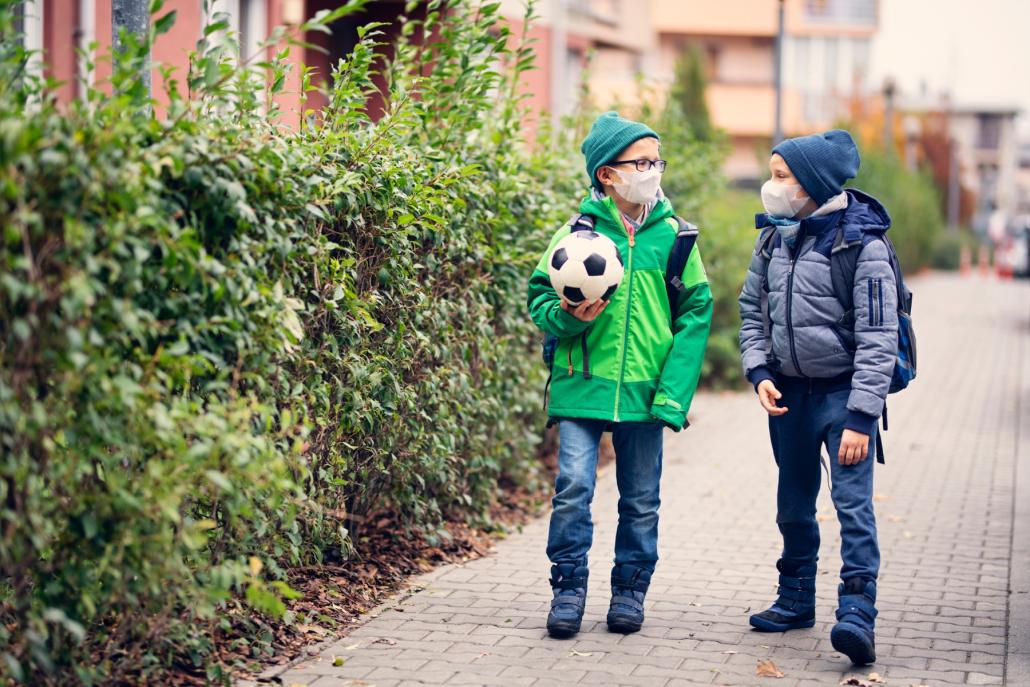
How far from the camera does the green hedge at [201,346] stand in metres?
3.66

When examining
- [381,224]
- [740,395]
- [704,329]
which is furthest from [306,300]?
[740,395]

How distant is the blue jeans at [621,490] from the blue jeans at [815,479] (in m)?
0.50

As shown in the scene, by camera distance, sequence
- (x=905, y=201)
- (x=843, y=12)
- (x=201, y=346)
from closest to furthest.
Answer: (x=201, y=346) → (x=905, y=201) → (x=843, y=12)

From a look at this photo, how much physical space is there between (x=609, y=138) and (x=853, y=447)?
1.45 metres

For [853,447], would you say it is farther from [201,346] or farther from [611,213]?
[201,346]

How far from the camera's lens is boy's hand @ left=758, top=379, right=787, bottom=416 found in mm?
5289

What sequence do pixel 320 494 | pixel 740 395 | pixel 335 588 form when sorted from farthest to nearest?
1. pixel 740 395
2. pixel 335 588
3. pixel 320 494

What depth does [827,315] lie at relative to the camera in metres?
5.17

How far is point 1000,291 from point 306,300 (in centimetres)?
3133

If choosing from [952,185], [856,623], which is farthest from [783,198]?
[952,185]

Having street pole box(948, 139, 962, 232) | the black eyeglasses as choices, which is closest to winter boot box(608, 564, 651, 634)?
the black eyeglasses

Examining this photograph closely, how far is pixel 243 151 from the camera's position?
174 inches

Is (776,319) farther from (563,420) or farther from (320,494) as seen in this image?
(320,494)

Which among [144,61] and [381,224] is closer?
[144,61]
